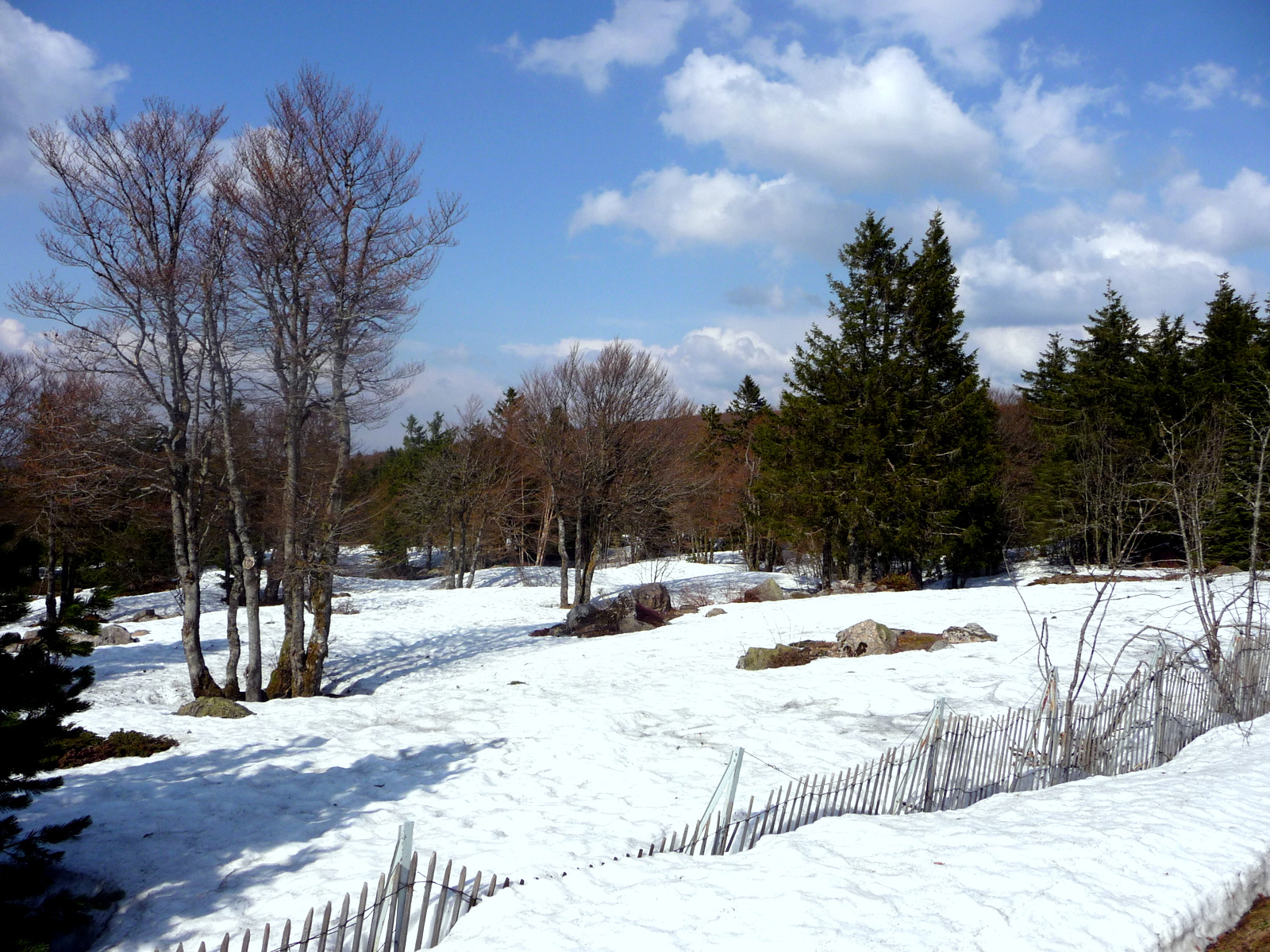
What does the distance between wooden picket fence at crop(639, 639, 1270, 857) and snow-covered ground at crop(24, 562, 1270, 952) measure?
0.25m

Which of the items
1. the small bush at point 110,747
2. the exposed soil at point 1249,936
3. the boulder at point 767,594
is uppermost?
the boulder at point 767,594

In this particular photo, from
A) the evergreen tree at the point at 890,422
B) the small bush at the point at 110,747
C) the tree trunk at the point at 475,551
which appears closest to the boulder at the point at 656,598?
the evergreen tree at the point at 890,422

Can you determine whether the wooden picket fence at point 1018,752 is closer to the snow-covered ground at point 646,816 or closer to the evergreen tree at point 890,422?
the snow-covered ground at point 646,816

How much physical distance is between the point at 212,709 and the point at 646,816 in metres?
6.83

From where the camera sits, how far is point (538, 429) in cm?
2600

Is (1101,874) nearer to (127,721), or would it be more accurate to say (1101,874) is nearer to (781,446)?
(127,721)

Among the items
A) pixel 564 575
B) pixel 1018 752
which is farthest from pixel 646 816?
pixel 564 575

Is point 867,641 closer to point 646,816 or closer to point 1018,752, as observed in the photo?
point 1018,752

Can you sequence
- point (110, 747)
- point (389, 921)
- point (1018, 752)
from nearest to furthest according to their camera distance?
A: point (389, 921) → point (1018, 752) → point (110, 747)

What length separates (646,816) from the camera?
283 inches

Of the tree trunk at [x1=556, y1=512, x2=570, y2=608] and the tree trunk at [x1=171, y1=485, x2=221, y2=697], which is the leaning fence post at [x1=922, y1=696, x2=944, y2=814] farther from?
the tree trunk at [x1=556, y1=512, x2=570, y2=608]

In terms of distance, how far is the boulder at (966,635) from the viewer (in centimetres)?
1452

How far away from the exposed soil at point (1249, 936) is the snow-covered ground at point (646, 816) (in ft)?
0.27

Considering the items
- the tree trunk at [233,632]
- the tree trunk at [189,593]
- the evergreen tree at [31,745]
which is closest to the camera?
the evergreen tree at [31,745]
